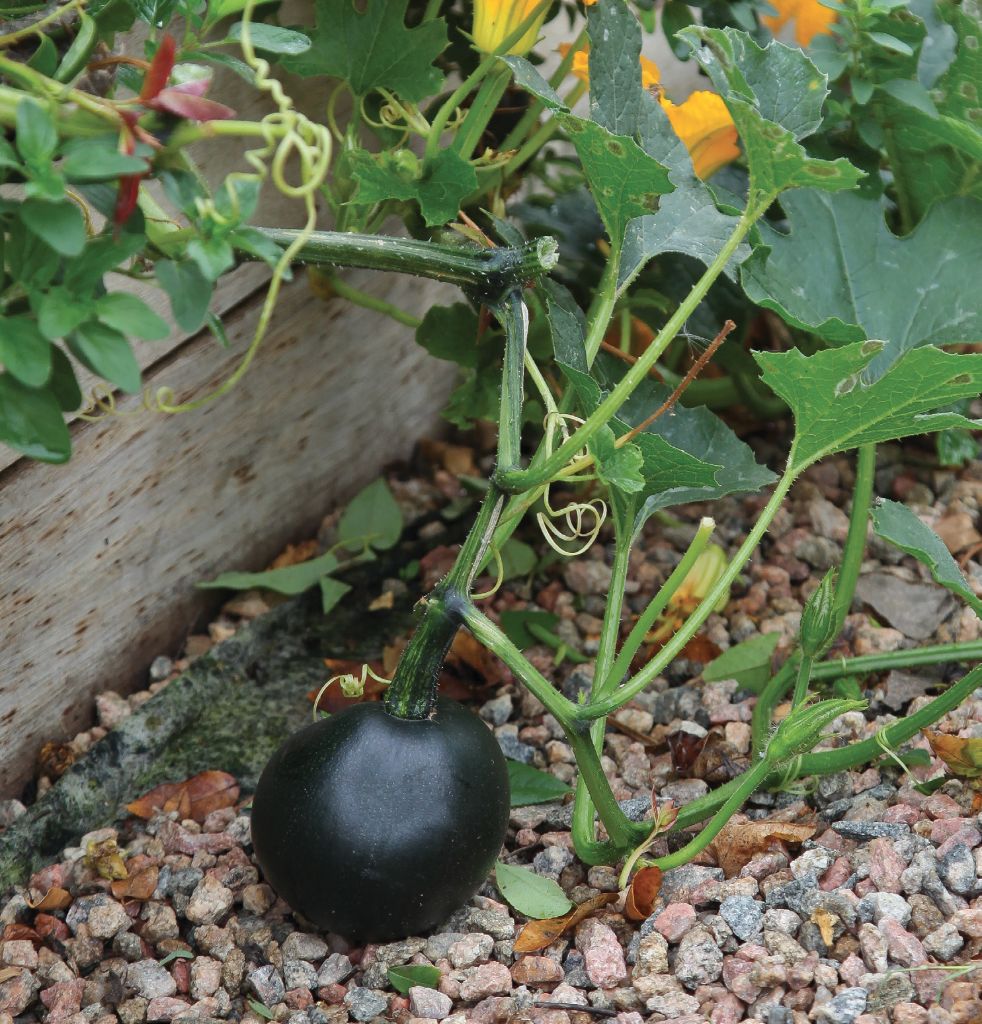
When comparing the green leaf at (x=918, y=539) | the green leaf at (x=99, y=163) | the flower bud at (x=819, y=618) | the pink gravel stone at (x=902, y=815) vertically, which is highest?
the green leaf at (x=99, y=163)

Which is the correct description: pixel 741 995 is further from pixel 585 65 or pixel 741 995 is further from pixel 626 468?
pixel 585 65

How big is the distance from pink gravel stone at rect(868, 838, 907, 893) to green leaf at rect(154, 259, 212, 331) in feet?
2.69

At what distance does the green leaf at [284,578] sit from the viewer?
74.7 inches

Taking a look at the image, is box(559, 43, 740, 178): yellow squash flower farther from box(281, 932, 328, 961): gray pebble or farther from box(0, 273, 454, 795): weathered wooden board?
box(281, 932, 328, 961): gray pebble

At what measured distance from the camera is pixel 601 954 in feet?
4.16

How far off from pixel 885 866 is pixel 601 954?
11.4 inches

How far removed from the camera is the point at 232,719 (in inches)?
69.1

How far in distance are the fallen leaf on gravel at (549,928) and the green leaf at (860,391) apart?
49 centimetres

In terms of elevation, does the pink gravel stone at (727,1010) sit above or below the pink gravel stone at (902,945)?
below

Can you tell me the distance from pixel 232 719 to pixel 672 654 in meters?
0.75

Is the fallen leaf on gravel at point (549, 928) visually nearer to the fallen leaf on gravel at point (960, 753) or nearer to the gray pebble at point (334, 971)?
the gray pebble at point (334, 971)

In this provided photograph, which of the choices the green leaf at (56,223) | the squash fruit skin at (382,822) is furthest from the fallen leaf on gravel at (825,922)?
the green leaf at (56,223)

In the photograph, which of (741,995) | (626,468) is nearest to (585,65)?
(626,468)

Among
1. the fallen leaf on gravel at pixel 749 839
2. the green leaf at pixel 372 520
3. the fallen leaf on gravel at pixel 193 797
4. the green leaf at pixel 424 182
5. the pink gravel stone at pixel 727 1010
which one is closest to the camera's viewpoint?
the pink gravel stone at pixel 727 1010
